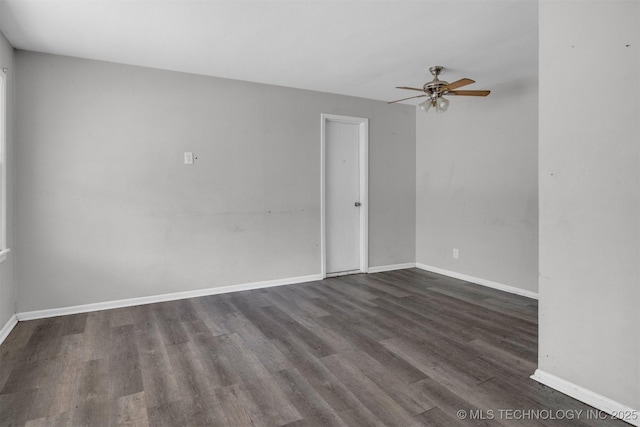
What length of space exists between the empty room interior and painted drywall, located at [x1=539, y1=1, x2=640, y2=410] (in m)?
0.01

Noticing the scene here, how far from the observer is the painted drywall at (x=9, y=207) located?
2.89 metres

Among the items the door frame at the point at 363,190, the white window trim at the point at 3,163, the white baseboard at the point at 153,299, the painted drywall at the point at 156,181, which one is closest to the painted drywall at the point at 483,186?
the door frame at the point at 363,190

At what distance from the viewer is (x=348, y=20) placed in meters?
2.64

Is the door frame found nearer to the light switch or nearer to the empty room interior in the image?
the empty room interior

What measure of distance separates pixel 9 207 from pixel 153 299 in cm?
149

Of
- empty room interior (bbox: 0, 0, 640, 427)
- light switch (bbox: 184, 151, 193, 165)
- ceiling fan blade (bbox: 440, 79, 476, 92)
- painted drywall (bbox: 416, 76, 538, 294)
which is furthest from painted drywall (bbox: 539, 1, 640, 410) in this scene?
light switch (bbox: 184, 151, 193, 165)

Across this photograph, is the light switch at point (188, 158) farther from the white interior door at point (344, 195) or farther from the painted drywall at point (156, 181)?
the white interior door at point (344, 195)

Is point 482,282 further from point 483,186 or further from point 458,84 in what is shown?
point 458,84

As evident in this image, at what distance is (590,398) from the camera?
1913 mm

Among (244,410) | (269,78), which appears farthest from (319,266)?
(244,410)

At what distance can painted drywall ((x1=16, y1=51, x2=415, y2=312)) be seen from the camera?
3275mm

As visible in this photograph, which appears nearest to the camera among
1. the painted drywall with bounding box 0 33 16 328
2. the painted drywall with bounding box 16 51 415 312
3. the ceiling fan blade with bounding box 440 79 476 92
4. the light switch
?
the painted drywall with bounding box 0 33 16 328

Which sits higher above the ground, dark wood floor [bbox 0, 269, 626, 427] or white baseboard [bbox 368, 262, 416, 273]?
white baseboard [bbox 368, 262, 416, 273]

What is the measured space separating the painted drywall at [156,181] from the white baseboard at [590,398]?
2.90 meters
